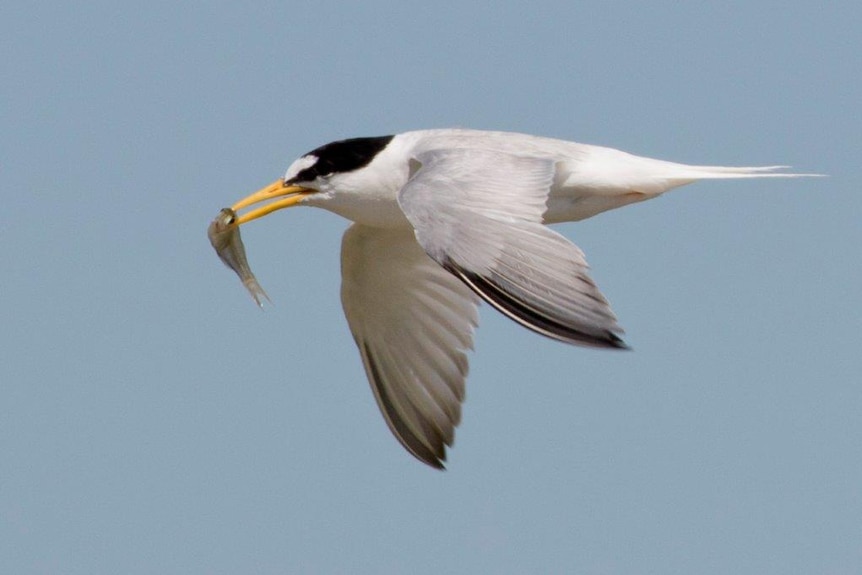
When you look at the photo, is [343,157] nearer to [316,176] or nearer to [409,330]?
[316,176]

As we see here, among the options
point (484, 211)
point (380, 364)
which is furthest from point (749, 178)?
point (380, 364)

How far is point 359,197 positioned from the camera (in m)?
11.6

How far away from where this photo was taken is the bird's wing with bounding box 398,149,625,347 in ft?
28.0

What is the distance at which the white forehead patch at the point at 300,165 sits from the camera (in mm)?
11508

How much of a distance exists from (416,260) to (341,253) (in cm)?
58

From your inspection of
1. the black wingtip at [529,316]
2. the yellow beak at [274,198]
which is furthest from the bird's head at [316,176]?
the black wingtip at [529,316]

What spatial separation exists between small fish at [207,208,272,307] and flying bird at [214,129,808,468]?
0.25ft

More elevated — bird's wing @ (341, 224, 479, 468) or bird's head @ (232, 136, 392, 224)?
bird's head @ (232, 136, 392, 224)

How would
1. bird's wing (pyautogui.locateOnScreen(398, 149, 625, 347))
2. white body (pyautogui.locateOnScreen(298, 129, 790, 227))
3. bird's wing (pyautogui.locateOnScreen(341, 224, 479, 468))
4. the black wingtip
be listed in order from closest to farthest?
the black wingtip < bird's wing (pyautogui.locateOnScreen(398, 149, 625, 347)) < white body (pyautogui.locateOnScreen(298, 129, 790, 227)) < bird's wing (pyautogui.locateOnScreen(341, 224, 479, 468))

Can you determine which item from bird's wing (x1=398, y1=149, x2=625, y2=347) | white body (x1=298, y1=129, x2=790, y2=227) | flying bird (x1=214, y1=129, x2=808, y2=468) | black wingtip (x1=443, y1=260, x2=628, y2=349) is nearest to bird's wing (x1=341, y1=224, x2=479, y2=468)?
flying bird (x1=214, y1=129, x2=808, y2=468)

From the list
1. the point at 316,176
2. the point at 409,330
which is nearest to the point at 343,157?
the point at 316,176

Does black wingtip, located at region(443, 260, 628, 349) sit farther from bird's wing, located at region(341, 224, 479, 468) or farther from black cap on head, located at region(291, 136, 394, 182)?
bird's wing, located at region(341, 224, 479, 468)

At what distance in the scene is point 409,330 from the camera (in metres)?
13.0

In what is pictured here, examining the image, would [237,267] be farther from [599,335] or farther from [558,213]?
[599,335]
